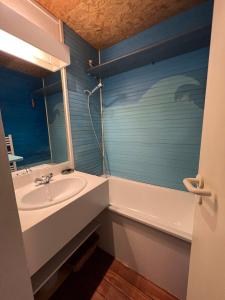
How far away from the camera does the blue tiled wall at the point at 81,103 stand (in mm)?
1617

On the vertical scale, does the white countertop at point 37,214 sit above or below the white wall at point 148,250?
above

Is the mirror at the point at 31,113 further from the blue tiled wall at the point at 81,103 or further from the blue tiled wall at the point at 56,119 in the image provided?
the blue tiled wall at the point at 81,103

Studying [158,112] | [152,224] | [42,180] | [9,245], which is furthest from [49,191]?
[158,112]

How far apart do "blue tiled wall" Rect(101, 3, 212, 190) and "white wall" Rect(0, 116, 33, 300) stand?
Answer: 163 cm

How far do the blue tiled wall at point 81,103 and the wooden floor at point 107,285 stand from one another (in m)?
1.09

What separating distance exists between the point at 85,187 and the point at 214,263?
879 mm

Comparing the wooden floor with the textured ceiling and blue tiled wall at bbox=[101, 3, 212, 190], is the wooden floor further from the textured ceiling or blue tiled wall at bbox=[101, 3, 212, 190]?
the textured ceiling

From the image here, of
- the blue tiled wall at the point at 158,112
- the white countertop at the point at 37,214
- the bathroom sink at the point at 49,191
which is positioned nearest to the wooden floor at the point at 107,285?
the bathroom sink at the point at 49,191

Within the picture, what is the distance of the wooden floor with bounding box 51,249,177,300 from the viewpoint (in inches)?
45.8

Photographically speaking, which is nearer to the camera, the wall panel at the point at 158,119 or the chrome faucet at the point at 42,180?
the chrome faucet at the point at 42,180

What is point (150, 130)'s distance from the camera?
5.91 ft

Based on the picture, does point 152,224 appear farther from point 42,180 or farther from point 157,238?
point 42,180

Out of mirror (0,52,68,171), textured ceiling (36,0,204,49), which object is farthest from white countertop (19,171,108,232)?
textured ceiling (36,0,204,49)

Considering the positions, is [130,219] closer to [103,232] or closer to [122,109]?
[103,232]
